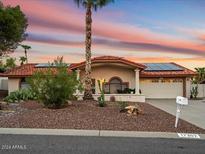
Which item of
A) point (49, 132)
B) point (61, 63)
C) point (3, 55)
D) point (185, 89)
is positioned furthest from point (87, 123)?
point (3, 55)

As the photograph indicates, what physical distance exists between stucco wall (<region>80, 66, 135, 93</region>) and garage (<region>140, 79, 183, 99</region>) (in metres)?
2.30

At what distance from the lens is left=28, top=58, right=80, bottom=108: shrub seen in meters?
21.2

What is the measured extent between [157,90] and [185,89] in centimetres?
283

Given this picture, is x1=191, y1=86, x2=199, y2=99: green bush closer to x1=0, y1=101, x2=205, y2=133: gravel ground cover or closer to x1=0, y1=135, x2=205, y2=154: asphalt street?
x1=0, y1=101, x2=205, y2=133: gravel ground cover

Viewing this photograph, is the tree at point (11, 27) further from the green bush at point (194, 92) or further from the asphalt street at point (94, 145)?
the asphalt street at point (94, 145)

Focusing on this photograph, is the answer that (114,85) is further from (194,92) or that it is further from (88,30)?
(88,30)

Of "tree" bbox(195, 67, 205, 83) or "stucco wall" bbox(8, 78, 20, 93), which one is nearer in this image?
"stucco wall" bbox(8, 78, 20, 93)

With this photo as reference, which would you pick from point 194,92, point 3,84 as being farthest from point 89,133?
point 3,84

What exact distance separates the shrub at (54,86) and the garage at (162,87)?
63.3 ft

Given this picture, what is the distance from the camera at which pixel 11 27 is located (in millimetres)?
38219

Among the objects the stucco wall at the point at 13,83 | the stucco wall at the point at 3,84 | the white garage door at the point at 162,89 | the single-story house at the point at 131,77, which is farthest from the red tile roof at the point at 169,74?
the stucco wall at the point at 3,84

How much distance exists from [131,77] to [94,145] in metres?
27.8

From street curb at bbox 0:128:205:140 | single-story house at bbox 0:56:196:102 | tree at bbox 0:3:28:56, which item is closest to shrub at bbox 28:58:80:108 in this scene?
street curb at bbox 0:128:205:140

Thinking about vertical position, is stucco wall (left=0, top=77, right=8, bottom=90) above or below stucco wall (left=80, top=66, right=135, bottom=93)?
below
